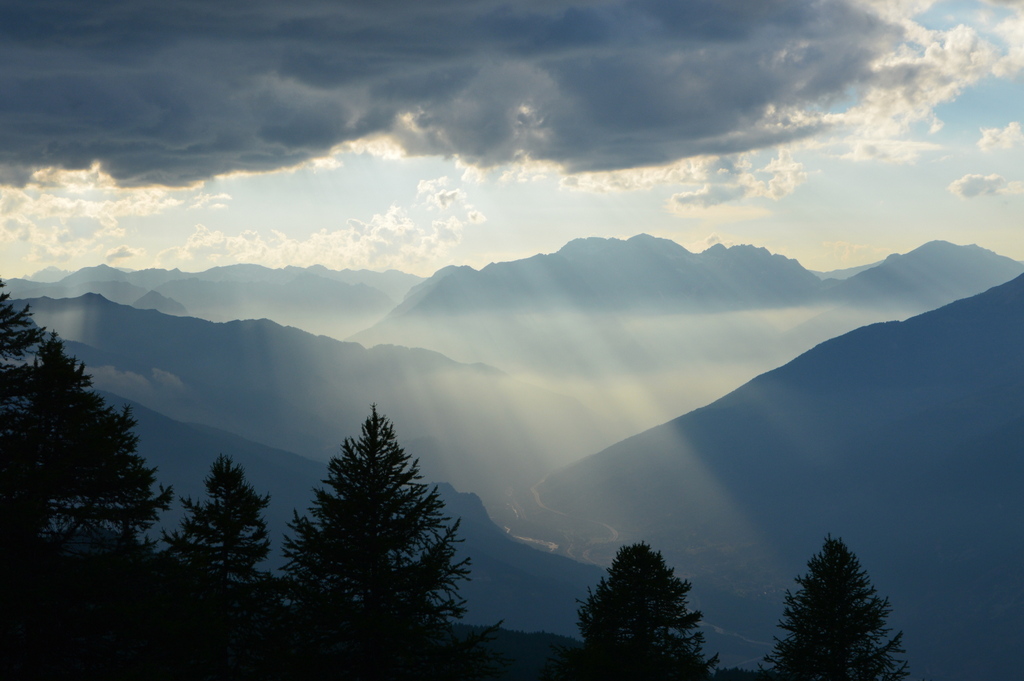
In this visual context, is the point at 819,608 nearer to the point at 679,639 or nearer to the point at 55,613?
the point at 679,639

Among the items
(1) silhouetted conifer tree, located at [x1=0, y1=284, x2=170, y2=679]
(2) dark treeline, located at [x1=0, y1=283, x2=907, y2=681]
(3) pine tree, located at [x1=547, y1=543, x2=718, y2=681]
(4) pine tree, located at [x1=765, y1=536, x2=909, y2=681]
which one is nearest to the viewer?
(1) silhouetted conifer tree, located at [x1=0, y1=284, x2=170, y2=679]

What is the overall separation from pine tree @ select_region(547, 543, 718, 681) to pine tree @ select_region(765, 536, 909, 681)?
4732 mm

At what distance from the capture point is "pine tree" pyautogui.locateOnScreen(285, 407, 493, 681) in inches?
890

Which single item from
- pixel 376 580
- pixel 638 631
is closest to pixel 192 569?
pixel 376 580

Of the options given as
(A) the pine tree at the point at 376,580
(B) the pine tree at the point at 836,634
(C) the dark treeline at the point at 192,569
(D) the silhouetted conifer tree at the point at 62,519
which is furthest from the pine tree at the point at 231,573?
(B) the pine tree at the point at 836,634

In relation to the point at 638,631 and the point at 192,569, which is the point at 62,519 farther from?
the point at 638,631

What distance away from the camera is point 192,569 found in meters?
24.1

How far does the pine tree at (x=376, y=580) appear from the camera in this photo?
74.2 ft

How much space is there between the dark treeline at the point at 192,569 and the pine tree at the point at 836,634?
19.2m

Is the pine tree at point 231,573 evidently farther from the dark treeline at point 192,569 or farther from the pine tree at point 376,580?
the pine tree at point 376,580

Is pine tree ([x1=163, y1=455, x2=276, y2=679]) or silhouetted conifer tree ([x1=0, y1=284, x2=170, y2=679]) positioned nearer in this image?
silhouetted conifer tree ([x1=0, y1=284, x2=170, y2=679])

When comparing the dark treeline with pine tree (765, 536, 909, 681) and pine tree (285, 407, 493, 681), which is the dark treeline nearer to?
pine tree (285, 407, 493, 681)

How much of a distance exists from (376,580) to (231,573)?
19.7ft

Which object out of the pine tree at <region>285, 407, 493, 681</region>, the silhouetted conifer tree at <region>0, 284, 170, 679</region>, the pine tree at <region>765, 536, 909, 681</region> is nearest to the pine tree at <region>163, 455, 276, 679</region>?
the silhouetted conifer tree at <region>0, 284, 170, 679</region>
